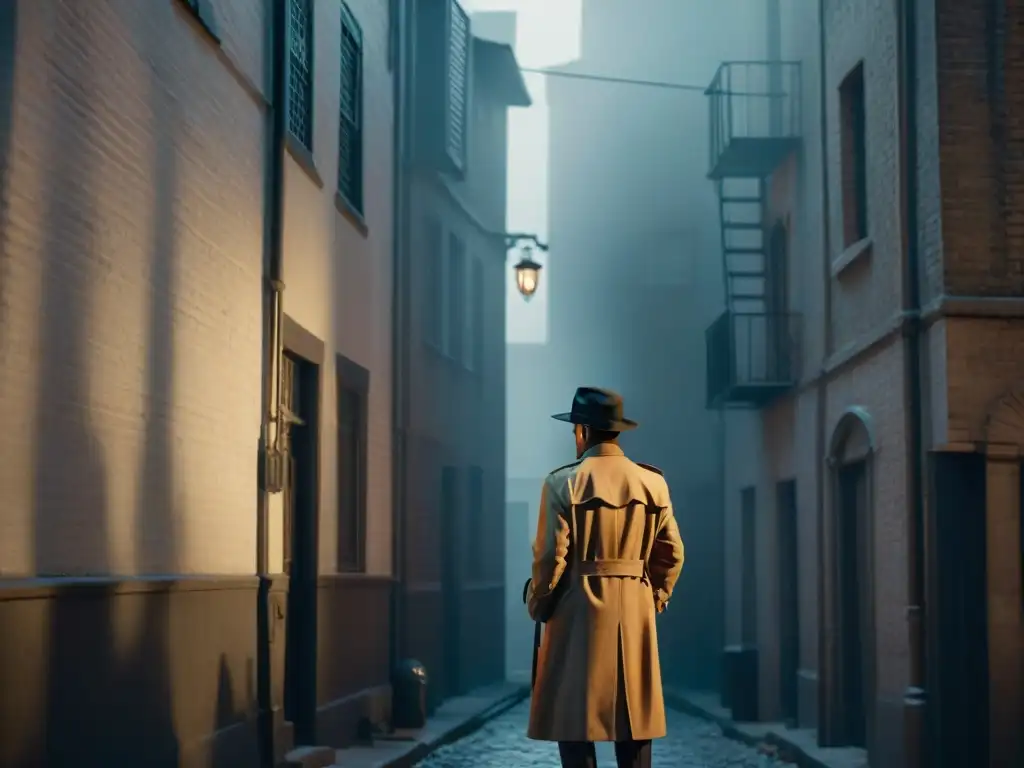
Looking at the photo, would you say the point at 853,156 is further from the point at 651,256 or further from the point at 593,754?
the point at 651,256

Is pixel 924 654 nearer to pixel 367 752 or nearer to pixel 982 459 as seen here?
pixel 982 459

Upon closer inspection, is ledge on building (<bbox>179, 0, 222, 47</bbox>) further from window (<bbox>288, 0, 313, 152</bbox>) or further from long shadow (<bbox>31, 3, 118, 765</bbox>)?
window (<bbox>288, 0, 313, 152</bbox>)

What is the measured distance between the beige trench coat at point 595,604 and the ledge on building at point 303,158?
19.1 ft

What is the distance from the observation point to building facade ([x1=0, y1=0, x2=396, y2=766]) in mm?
7379

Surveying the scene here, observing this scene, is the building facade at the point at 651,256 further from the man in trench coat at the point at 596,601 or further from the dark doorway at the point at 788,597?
the man in trench coat at the point at 596,601

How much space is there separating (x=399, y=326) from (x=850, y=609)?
17.5ft

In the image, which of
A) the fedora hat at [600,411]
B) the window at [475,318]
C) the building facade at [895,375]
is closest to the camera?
the fedora hat at [600,411]

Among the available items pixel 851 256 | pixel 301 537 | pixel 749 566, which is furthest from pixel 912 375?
pixel 749 566

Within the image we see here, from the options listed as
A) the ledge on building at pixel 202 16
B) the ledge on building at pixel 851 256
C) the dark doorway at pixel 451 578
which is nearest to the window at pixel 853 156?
the ledge on building at pixel 851 256

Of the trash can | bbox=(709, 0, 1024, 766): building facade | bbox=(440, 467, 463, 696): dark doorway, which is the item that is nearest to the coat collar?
bbox=(709, 0, 1024, 766): building facade

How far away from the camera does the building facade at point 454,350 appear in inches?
774

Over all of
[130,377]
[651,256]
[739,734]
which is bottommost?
[739,734]

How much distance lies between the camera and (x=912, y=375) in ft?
41.9

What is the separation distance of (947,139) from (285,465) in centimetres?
507
